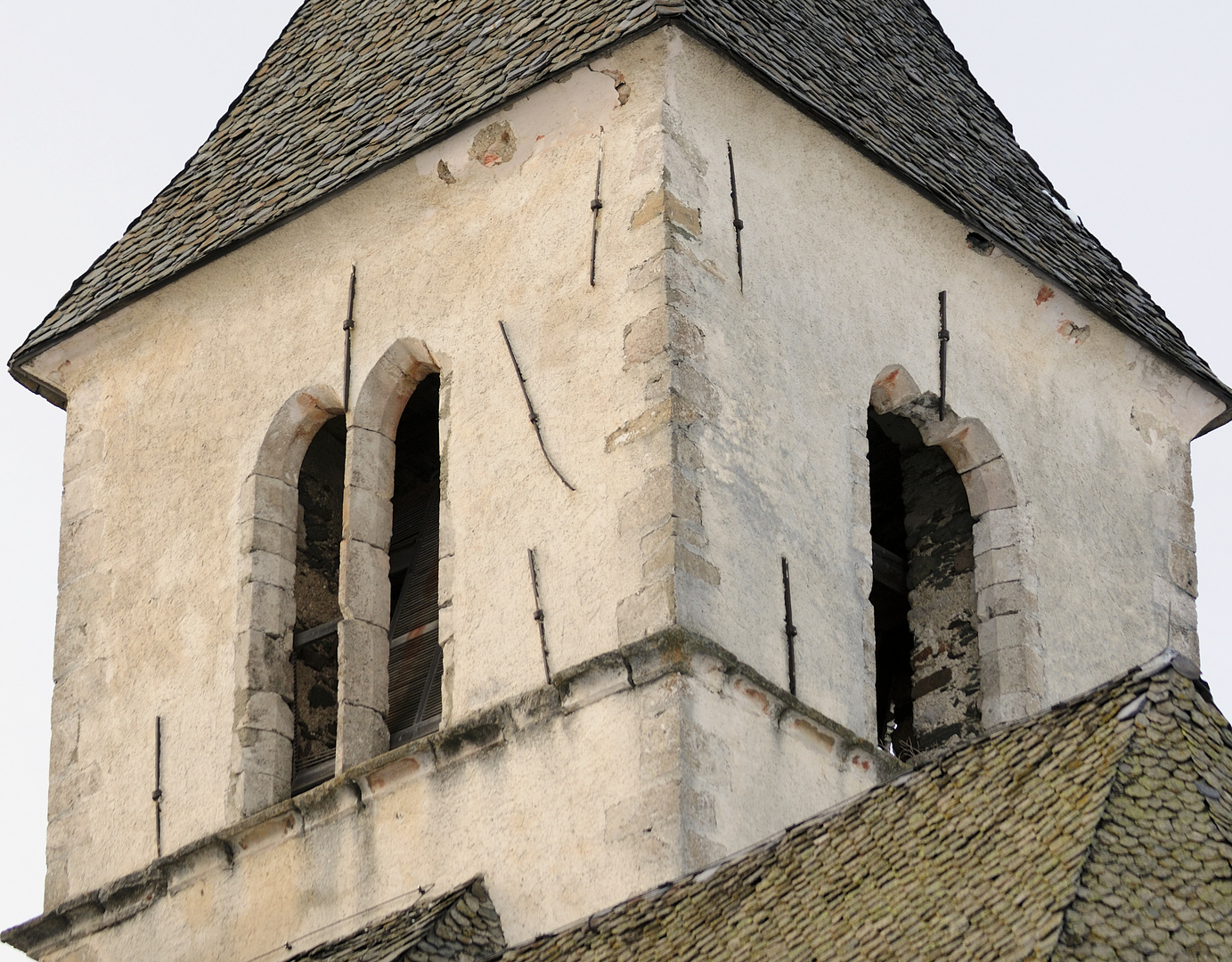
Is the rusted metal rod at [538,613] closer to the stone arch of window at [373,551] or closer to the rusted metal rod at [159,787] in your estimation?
the stone arch of window at [373,551]

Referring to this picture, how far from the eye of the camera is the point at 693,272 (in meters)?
13.1

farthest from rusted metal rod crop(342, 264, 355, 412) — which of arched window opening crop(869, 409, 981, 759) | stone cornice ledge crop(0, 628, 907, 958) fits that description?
arched window opening crop(869, 409, 981, 759)

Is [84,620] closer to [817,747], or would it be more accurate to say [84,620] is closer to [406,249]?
[406,249]

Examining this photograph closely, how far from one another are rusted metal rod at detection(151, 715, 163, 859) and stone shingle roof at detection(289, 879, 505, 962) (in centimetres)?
154

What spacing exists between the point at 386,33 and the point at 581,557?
4.19m

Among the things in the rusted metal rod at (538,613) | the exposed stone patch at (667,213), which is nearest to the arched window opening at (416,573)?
the rusted metal rod at (538,613)

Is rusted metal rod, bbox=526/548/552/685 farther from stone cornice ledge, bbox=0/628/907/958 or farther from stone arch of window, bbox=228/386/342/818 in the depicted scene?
stone arch of window, bbox=228/386/342/818

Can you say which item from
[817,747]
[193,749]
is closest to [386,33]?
[193,749]

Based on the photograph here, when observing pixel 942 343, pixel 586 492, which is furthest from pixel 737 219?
pixel 586 492

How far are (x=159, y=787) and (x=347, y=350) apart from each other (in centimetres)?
220

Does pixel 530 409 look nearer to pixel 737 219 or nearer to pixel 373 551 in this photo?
pixel 373 551

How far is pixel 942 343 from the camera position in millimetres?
14352

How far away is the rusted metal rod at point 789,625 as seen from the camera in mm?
12539

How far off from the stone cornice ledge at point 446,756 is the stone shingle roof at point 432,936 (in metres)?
0.66
